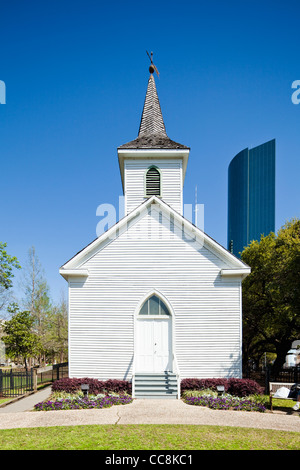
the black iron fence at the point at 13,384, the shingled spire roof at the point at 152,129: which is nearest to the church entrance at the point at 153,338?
the black iron fence at the point at 13,384

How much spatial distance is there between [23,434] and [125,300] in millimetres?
7587

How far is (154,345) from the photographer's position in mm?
16125

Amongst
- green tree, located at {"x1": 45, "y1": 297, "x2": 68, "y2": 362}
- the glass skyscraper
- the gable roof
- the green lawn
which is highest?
the glass skyscraper

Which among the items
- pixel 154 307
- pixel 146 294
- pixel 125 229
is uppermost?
pixel 125 229

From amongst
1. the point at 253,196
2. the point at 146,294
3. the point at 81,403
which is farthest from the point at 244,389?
the point at 253,196

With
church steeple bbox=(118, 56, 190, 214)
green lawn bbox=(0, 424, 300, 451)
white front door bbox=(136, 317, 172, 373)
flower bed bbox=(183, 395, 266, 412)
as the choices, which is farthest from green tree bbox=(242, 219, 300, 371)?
green lawn bbox=(0, 424, 300, 451)

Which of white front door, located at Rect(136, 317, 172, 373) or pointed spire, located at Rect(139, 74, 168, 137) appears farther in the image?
pointed spire, located at Rect(139, 74, 168, 137)

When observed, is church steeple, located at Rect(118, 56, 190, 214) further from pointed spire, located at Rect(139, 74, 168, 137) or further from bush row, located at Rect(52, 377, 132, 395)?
bush row, located at Rect(52, 377, 132, 395)

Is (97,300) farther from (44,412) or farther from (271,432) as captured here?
(271,432)

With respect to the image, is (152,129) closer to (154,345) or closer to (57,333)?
(154,345)

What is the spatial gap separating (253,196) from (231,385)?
553ft

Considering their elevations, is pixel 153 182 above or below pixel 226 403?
above

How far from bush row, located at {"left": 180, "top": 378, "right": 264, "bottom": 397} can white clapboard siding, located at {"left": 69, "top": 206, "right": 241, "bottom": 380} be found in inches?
27.3

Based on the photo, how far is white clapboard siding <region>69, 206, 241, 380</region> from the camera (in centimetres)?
1578
